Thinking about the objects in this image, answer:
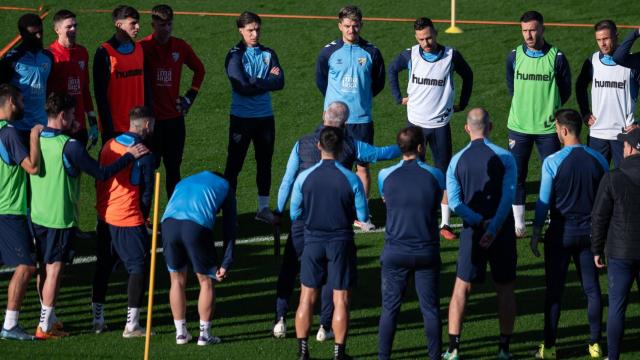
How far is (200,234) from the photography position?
37.7ft

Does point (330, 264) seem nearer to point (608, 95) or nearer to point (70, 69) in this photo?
point (70, 69)

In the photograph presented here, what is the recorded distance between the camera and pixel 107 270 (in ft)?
40.1

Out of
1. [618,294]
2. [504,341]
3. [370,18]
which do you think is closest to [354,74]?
[504,341]

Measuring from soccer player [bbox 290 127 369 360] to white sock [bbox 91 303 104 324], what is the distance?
2.14 meters

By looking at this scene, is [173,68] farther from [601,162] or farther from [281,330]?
[601,162]

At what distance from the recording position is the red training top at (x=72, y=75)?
1433 cm

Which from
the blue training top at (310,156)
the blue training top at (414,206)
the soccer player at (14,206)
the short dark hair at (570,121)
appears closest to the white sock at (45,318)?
the soccer player at (14,206)

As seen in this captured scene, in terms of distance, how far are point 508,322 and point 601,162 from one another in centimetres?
165

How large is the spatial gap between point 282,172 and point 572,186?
23.0 feet

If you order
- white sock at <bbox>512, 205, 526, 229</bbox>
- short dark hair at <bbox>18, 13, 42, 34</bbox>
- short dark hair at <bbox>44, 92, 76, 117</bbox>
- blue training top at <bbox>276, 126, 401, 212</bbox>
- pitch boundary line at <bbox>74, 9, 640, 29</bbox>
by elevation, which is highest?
pitch boundary line at <bbox>74, 9, 640, 29</bbox>

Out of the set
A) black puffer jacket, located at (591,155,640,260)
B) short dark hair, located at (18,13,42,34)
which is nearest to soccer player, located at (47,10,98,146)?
short dark hair, located at (18,13,42,34)

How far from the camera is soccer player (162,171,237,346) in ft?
37.7

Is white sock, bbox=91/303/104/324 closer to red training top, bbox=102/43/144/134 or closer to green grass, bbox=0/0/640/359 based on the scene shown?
green grass, bbox=0/0/640/359

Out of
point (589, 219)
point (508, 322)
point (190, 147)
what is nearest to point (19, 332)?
point (508, 322)
